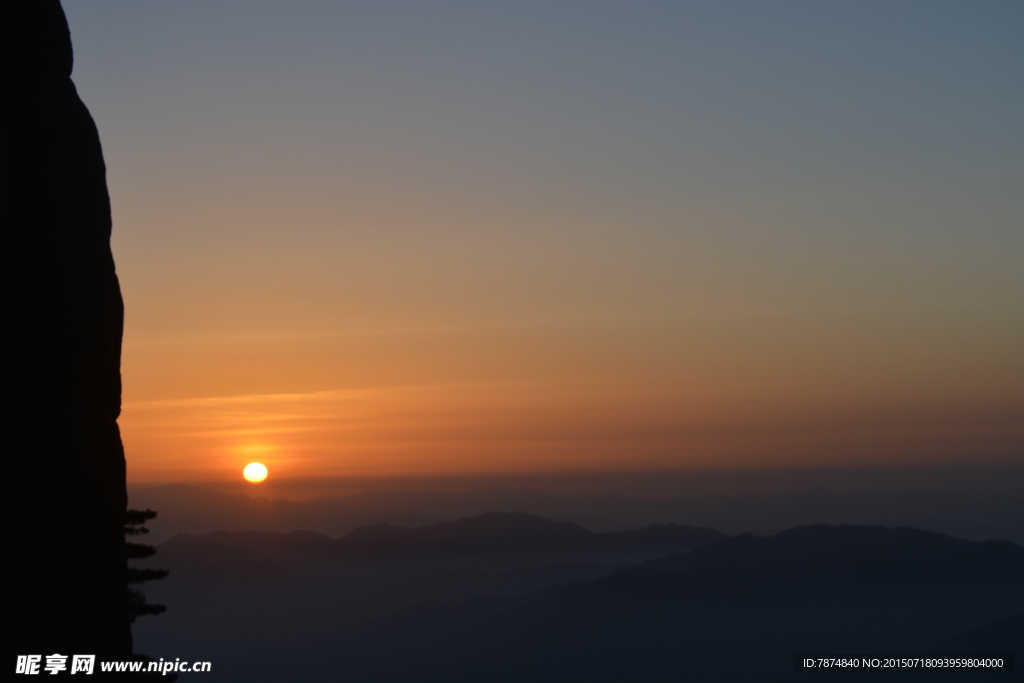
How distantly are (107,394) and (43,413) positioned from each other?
16.8ft

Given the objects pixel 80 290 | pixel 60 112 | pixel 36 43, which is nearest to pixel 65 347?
pixel 80 290

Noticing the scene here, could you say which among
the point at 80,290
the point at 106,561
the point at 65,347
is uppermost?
the point at 80,290

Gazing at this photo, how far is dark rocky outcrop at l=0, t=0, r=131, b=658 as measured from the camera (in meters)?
32.6

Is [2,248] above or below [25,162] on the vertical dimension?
below

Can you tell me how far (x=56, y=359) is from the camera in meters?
34.9

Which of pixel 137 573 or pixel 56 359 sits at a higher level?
pixel 56 359

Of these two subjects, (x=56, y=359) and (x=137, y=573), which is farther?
(x=137, y=573)

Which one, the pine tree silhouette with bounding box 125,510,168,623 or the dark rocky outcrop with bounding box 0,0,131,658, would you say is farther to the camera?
the pine tree silhouette with bounding box 125,510,168,623

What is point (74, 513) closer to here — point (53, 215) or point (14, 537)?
point (14, 537)

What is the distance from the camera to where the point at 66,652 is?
34.1 m

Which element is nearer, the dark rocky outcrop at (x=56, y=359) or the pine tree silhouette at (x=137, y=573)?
the dark rocky outcrop at (x=56, y=359)

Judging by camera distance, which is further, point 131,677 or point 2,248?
point 131,677

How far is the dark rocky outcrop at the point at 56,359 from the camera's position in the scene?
3262cm

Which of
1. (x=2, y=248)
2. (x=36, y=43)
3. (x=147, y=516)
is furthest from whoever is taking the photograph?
(x=147, y=516)
